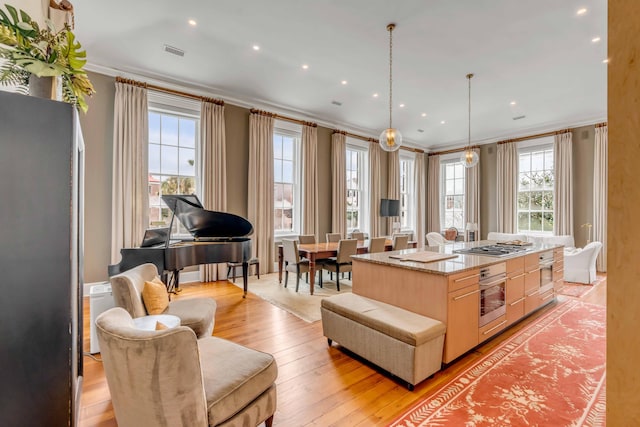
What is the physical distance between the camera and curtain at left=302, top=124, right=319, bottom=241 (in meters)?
6.95

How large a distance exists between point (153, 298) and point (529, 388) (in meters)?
3.07

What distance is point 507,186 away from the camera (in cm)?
816

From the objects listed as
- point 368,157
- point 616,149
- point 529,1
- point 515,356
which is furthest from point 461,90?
point 616,149

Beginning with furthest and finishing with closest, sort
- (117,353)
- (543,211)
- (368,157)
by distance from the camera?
(368,157) → (543,211) → (117,353)

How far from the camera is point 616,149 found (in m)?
0.74

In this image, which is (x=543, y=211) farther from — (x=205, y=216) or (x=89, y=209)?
(x=89, y=209)

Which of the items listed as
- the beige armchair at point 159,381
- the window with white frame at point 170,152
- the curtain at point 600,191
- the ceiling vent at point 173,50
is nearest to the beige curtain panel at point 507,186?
the curtain at point 600,191

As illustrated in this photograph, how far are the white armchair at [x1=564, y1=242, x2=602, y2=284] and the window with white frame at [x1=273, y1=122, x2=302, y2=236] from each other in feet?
18.3

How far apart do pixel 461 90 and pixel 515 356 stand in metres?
4.89

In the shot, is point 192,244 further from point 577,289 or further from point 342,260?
point 577,289

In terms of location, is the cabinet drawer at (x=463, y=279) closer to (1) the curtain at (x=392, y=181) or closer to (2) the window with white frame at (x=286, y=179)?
(2) the window with white frame at (x=286, y=179)

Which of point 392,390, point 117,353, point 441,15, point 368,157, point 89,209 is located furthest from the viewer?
point 368,157

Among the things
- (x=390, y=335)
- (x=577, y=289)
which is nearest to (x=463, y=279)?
(x=390, y=335)

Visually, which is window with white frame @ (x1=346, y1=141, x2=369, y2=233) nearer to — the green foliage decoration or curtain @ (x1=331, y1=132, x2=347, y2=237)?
curtain @ (x1=331, y1=132, x2=347, y2=237)
